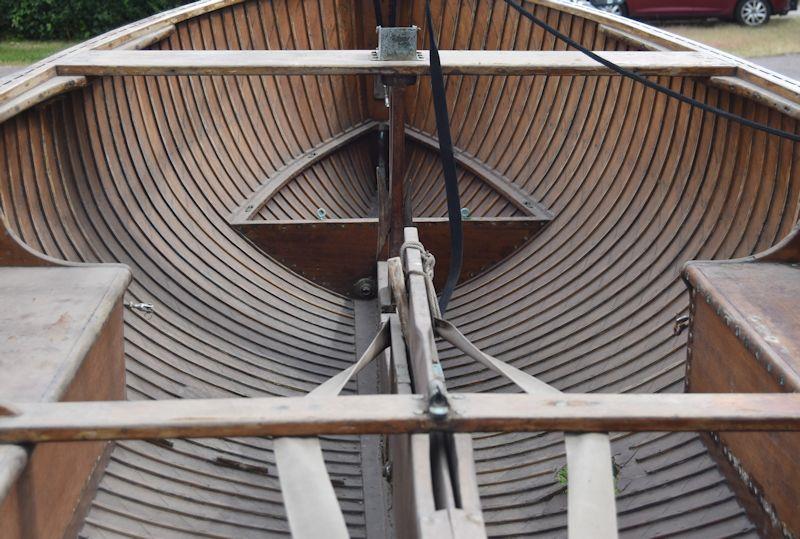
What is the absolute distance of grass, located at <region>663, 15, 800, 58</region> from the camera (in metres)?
11.9

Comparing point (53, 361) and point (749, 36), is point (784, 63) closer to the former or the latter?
point (749, 36)

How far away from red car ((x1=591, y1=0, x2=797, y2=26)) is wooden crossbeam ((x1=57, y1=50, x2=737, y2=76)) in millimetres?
9696

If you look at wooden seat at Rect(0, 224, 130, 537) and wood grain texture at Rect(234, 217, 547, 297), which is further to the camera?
wood grain texture at Rect(234, 217, 547, 297)

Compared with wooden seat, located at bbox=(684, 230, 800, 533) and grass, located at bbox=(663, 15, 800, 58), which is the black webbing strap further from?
grass, located at bbox=(663, 15, 800, 58)

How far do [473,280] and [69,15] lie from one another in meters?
9.26

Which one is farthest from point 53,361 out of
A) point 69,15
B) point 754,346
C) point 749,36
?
point 749,36

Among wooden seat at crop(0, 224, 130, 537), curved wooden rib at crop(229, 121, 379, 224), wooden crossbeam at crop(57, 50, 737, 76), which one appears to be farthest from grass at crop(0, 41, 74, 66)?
wooden seat at crop(0, 224, 130, 537)

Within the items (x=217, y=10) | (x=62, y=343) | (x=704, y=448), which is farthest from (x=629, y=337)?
(x=217, y=10)

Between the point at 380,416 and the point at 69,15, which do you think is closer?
the point at 380,416

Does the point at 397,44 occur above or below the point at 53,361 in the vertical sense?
above

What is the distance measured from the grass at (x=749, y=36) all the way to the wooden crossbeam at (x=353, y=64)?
26.9ft

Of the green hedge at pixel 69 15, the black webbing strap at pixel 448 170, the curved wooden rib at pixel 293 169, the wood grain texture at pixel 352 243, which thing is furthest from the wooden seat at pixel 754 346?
the green hedge at pixel 69 15

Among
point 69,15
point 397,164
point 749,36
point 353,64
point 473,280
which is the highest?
point 353,64

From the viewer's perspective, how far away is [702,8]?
1344 centimetres
